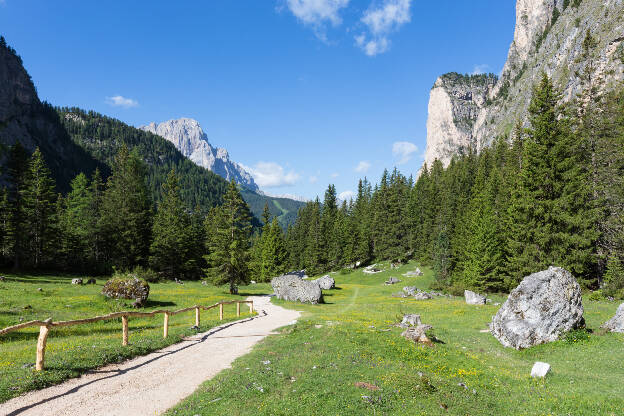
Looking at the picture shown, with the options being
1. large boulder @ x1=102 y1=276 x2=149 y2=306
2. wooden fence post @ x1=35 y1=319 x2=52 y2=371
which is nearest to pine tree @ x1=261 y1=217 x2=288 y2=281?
large boulder @ x1=102 y1=276 x2=149 y2=306

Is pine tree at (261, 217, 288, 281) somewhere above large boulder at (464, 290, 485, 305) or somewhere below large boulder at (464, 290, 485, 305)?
above

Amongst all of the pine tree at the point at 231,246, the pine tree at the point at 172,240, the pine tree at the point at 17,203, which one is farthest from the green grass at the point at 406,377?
the pine tree at the point at 17,203

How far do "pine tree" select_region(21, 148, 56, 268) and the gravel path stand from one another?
53.3m

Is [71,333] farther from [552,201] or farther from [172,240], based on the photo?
[552,201]

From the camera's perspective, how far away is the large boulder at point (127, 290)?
29.8m

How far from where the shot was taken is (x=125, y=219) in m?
58.8

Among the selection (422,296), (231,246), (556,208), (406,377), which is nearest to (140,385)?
(406,377)

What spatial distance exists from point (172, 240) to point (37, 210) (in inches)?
885

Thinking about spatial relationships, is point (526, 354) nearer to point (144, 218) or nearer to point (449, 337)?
point (449, 337)

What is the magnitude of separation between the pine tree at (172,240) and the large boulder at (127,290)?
3296 cm

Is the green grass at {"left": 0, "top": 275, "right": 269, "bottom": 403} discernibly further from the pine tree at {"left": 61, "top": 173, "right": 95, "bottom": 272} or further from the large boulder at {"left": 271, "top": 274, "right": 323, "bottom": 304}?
the pine tree at {"left": 61, "top": 173, "right": 95, "bottom": 272}

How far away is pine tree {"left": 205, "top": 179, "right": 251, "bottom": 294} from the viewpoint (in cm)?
4503

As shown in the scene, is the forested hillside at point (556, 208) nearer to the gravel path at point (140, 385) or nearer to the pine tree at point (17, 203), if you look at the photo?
the gravel path at point (140, 385)

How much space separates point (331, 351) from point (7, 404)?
12.2 m
